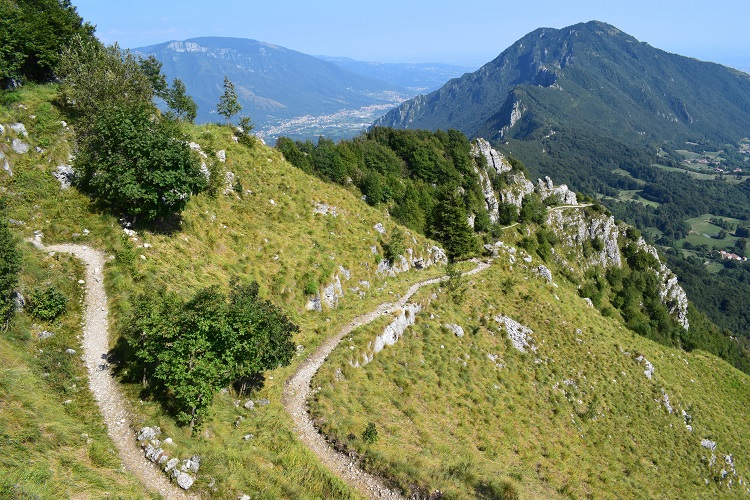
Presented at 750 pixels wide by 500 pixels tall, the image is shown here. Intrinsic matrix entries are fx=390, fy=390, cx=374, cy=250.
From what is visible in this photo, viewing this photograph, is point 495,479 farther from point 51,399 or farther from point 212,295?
point 51,399

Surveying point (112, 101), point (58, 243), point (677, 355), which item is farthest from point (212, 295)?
point (677, 355)

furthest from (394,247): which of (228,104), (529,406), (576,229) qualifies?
(576,229)

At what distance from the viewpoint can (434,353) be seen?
38.8 meters

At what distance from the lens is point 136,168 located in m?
31.2

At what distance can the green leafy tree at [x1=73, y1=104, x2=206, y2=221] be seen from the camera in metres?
30.9

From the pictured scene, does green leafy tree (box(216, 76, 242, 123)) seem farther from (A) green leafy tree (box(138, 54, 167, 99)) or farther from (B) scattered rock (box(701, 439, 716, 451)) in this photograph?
(B) scattered rock (box(701, 439, 716, 451))

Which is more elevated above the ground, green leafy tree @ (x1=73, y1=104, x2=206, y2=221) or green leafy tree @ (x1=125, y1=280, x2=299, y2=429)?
green leafy tree @ (x1=73, y1=104, x2=206, y2=221)

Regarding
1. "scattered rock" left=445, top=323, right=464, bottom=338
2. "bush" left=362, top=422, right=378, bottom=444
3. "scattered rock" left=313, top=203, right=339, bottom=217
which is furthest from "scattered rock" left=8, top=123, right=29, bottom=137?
"scattered rock" left=445, top=323, right=464, bottom=338

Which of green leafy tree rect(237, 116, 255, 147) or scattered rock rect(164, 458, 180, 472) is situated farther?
green leafy tree rect(237, 116, 255, 147)

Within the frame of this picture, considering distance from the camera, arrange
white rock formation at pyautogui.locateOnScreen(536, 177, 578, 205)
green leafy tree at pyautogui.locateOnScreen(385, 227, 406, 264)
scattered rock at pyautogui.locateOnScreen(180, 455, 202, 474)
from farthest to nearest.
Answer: white rock formation at pyautogui.locateOnScreen(536, 177, 578, 205) → green leafy tree at pyautogui.locateOnScreen(385, 227, 406, 264) → scattered rock at pyautogui.locateOnScreen(180, 455, 202, 474)

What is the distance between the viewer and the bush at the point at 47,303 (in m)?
22.7

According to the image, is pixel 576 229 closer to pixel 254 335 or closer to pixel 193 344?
pixel 254 335

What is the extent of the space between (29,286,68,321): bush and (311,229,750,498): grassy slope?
16499mm

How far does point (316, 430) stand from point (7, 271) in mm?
19116
